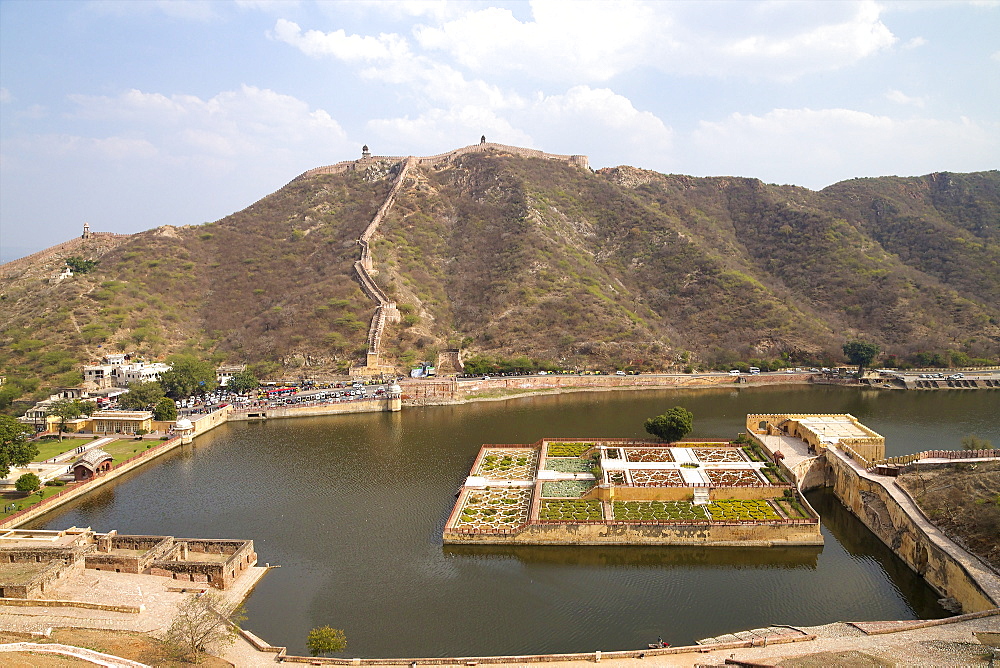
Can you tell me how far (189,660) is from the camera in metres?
Result: 21.1

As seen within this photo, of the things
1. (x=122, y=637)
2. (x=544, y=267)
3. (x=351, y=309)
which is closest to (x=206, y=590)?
(x=122, y=637)

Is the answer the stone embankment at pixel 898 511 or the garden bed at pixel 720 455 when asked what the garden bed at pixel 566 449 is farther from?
the stone embankment at pixel 898 511

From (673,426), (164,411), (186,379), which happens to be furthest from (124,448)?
(673,426)

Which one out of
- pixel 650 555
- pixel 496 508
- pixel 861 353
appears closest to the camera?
pixel 650 555

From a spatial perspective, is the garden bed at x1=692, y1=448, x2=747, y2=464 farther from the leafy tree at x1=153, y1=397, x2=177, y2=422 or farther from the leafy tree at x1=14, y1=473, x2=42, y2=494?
the leafy tree at x1=153, y1=397, x2=177, y2=422

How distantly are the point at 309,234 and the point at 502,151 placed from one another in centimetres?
4383

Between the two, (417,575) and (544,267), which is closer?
(417,575)

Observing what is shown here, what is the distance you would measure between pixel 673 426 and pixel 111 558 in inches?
1252

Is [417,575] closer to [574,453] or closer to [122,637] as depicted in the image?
[122,637]

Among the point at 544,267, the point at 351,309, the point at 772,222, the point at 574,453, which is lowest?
the point at 574,453

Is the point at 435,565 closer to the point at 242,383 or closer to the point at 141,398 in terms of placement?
the point at 141,398

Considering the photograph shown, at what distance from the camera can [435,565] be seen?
98.4 ft

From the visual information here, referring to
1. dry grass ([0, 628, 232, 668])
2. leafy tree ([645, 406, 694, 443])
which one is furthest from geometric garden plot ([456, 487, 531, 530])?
dry grass ([0, 628, 232, 668])

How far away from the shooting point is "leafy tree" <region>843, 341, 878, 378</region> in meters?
74.2
